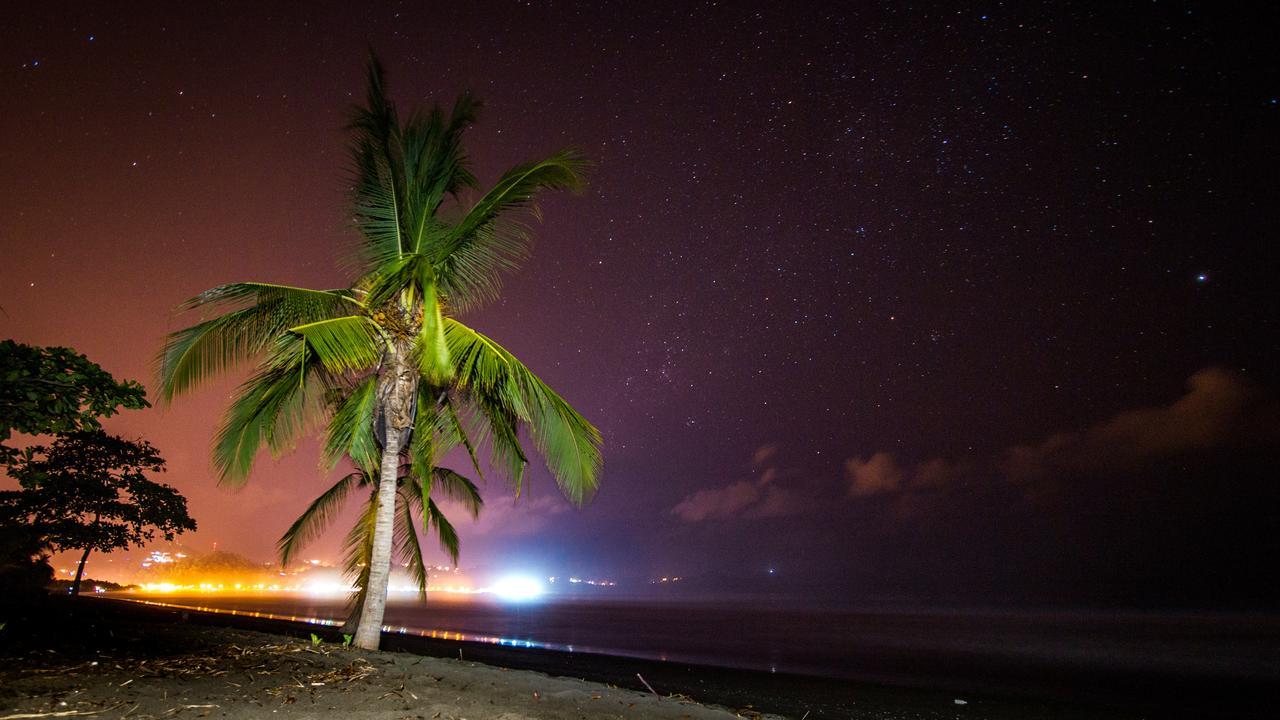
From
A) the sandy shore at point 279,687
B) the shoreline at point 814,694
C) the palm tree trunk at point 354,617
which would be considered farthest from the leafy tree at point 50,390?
the palm tree trunk at point 354,617

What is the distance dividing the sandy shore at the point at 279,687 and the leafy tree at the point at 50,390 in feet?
7.03

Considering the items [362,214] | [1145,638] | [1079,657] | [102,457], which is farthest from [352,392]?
[1145,638]

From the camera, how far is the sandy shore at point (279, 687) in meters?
4.79

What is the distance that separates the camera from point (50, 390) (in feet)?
17.0

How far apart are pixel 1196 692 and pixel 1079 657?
41.2 ft

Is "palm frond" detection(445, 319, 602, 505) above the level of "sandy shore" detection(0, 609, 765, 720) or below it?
above

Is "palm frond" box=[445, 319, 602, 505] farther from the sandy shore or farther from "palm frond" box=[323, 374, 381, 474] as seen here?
the sandy shore

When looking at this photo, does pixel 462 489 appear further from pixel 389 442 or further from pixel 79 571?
pixel 79 571

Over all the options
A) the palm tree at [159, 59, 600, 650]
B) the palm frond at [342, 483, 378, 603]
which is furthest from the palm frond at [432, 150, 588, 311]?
the palm frond at [342, 483, 378, 603]

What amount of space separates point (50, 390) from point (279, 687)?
11.0 feet

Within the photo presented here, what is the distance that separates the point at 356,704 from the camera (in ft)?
17.8

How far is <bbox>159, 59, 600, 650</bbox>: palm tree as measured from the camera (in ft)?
28.3

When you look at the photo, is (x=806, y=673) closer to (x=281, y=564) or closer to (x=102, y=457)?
(x=281, y=564)

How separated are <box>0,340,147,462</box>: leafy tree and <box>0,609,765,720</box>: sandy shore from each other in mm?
2142
